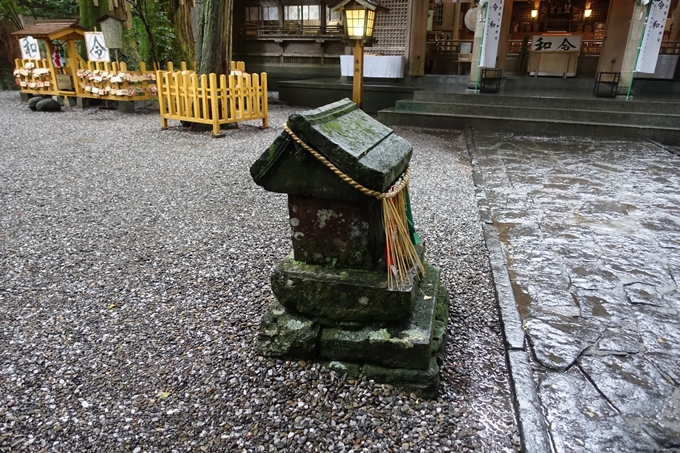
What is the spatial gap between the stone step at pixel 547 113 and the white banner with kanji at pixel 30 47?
11.2 meters

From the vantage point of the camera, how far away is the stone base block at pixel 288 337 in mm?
2684

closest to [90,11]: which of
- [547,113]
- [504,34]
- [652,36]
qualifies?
[504,34]

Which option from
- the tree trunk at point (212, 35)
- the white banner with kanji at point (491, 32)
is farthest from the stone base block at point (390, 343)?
the white banner with kanji at point (491, 32)

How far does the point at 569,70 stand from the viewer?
1502cm

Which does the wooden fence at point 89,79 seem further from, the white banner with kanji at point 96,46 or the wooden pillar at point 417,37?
the wooden pillar at point 417,37

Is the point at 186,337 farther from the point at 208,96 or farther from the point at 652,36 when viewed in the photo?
the point at 652,36

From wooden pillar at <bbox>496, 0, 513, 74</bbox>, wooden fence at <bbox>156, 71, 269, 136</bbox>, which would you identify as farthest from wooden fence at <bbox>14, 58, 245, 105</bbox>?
wooden pillar at <bbox>496, 0, 513, 74</bbox>

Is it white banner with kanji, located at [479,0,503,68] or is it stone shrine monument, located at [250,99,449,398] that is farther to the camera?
white banner with kanji, located at [479,0,503,68]

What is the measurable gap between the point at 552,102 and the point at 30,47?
15199 mm

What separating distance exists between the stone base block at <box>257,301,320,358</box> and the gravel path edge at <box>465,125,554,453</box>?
4.02 ft

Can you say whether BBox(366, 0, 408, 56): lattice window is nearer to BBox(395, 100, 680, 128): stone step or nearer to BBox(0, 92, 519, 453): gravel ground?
BBox(395, 100, 680, 128): stone step

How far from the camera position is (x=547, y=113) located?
411 inches

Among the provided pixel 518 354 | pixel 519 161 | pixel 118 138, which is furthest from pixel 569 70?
pixel 518 354

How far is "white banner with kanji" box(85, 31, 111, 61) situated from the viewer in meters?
11.8
